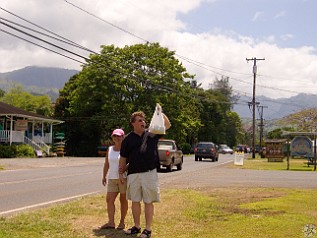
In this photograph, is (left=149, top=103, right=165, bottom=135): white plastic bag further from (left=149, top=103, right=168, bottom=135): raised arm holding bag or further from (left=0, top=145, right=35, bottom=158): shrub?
(left=0, top=145, right=35, bottom=158): shrub

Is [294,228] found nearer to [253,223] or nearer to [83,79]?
[253,223]

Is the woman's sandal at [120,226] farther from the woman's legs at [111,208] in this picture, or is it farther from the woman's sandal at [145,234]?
the woman's sandal at [145,234]

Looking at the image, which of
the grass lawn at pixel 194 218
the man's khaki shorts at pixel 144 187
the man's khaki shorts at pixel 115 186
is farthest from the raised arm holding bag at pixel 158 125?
the grass lawn at pixel 194 218

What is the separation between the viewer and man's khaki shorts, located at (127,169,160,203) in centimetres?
722

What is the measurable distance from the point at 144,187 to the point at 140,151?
549 millimetres

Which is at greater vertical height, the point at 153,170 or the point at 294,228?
the point at 153,170

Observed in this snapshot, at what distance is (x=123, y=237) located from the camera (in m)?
7.24

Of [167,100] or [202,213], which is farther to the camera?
[167,100]

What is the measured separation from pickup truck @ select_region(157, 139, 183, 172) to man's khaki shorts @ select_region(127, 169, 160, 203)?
15580mm

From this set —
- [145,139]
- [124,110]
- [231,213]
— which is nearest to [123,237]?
[145,139]

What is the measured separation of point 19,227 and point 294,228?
14.7 feet

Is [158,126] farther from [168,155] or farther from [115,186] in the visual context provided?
[168,155]

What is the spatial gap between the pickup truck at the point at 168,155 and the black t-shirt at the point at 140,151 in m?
15.5

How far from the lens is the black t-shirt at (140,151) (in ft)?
23.7
